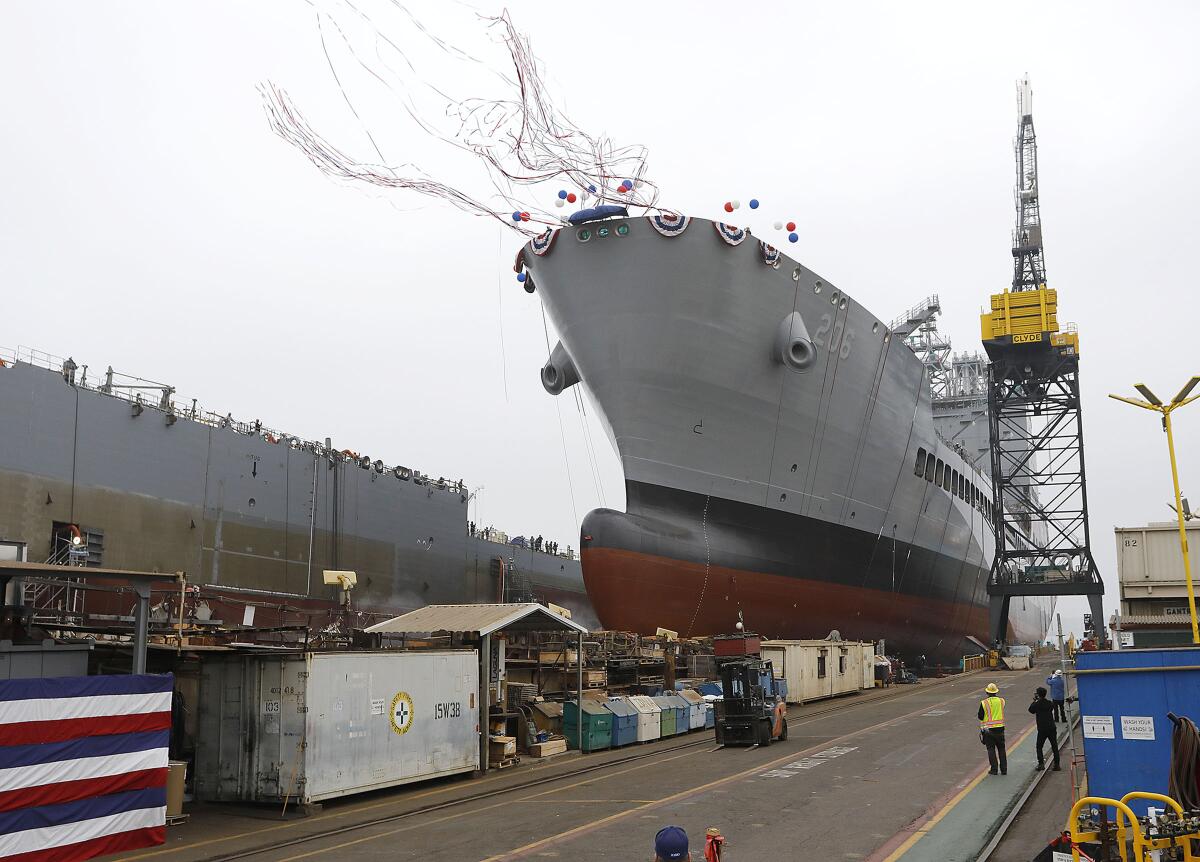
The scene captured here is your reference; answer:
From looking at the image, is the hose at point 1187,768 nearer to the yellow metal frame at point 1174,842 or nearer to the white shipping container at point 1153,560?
the yellow metal frame at point 1174,842

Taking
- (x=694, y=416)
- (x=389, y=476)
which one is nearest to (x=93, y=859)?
(x=694, y=416)

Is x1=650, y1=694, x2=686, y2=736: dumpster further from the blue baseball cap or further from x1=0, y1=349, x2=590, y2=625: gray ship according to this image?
the blue baseball cap

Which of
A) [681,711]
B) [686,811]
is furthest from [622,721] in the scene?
[686,811]

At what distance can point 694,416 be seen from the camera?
2631cm

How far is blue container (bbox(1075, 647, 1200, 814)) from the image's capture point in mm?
7707

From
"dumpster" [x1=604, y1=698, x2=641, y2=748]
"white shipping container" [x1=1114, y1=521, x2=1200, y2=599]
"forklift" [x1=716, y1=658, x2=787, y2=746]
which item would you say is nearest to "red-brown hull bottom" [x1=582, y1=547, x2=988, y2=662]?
"dumpster" [x1=604, y1=698, x2=641, y2=748]

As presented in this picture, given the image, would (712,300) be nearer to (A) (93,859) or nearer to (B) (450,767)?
(B) (450,767)

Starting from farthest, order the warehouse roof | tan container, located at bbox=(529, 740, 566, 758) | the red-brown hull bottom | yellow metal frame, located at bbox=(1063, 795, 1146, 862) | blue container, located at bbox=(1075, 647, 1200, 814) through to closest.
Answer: the red-brown hull bottom
tan container, located at bbox=(529, 740, 566, 758)
the warehouse roof
blue container, located at bbox=(1075, 647, 1200, 814)
yellow metal frame, located at bbox=(1063, 795, 1146, 862)

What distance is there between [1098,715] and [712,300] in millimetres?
19013

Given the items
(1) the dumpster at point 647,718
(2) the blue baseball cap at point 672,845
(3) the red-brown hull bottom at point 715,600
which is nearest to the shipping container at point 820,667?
(3) the red-brown hull bottom at point 715,600

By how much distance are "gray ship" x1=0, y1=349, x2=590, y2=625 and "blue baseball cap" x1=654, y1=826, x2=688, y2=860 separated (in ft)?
48.0

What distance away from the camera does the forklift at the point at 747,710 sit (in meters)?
17.3

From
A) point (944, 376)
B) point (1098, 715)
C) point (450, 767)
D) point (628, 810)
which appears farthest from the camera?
point (944, 376)

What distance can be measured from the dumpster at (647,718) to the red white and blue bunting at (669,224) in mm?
12573
